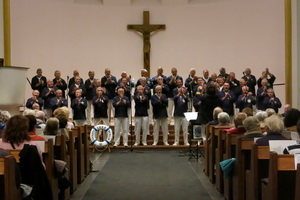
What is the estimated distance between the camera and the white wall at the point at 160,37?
14.6 m

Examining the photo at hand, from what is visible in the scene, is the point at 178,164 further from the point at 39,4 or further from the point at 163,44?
the point at 39,4

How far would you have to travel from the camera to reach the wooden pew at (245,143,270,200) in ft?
14.4

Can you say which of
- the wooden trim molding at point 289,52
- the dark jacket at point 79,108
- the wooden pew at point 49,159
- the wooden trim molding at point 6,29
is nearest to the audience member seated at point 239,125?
the wooden pew at point 49,159

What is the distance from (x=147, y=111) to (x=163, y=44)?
4211mm

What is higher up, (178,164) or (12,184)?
(12,184)

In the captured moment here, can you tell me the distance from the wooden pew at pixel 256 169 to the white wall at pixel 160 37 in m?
10.3

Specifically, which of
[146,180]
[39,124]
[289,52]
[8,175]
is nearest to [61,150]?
[39,124]

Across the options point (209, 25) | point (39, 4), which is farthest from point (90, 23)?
point (209, 25)

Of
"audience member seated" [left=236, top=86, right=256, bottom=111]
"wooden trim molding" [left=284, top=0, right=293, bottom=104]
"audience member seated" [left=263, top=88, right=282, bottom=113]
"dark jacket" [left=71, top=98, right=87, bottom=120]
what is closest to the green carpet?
"dark jacket" [left=71, top=98, right=87, bottom=120]

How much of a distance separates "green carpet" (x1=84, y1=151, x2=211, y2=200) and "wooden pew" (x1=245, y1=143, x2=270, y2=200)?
1.36 meters

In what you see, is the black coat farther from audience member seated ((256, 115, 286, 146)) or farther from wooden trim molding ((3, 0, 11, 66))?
wooden trim molding ((3, 0, 11, 66))

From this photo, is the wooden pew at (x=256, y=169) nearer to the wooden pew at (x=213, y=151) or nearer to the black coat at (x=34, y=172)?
the black coat at (x=34, y=172)

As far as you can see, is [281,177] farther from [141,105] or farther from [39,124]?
[141,105]

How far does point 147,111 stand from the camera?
460 inches
